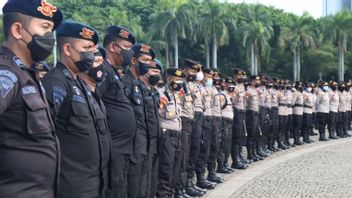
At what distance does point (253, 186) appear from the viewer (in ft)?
25.9

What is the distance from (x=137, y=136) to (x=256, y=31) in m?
42.1

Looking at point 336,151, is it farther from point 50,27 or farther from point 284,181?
point 50,27

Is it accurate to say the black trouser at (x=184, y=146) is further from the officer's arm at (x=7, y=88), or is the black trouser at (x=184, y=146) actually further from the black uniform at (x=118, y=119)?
the officer's arm at (x=7, y=88)

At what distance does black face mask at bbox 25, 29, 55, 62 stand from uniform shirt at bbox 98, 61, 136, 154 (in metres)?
1.49

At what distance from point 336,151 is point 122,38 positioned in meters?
9.15

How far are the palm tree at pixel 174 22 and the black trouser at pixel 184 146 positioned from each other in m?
37.3

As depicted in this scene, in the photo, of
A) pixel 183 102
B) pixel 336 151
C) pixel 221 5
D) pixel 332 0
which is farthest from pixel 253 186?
pixel 332 0

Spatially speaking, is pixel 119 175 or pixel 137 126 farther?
pixel 137 126

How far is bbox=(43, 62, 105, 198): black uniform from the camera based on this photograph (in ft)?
10.3

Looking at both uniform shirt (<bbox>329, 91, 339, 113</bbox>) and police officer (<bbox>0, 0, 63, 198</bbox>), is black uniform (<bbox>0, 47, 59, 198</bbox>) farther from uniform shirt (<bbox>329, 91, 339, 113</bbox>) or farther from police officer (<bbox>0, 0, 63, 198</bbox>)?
uniform shirt (<bbox>329, 91, 339, 113</bbox>)

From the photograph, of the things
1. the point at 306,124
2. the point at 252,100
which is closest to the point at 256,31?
the point at 306,124

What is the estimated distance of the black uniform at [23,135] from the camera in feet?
7.84

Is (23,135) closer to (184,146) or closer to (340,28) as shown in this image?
(184,146)

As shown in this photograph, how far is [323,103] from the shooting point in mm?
15852
